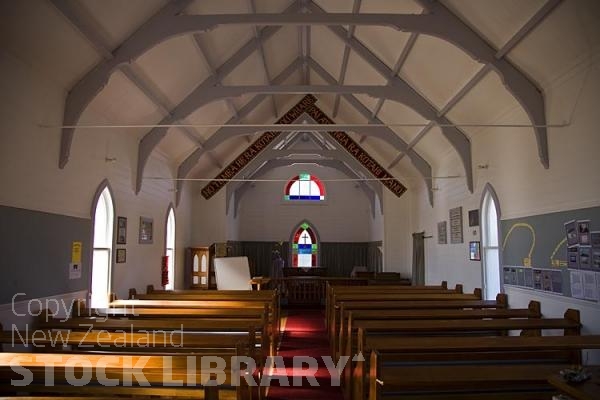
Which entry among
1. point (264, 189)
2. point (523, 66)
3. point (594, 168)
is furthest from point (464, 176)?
point (264, 189)

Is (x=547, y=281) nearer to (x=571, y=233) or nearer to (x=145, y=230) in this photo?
(x=571, y=233)

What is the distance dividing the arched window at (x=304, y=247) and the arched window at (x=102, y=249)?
1000 cm

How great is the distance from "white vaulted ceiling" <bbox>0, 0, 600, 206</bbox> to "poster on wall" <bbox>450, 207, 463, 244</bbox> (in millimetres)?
800

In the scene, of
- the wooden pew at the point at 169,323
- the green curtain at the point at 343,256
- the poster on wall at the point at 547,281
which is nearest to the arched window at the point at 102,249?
the wooden pew at the point at 169,323

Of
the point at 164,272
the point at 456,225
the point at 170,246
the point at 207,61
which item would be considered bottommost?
the point at 164,272

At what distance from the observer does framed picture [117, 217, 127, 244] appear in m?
7.12

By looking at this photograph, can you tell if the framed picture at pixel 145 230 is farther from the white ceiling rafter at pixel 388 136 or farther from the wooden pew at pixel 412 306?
the white ceiling rafter at pixel 388 136

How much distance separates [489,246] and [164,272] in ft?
20.4

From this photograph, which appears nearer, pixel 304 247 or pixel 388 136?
pixel 388 136

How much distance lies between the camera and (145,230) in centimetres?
841

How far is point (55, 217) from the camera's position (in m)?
5.35

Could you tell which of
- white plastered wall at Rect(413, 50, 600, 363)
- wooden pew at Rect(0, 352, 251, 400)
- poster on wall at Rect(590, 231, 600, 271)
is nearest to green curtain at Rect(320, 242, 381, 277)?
white plastered wall at Rect(413, 50, 600, 363)

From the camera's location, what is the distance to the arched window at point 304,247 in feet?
54.5

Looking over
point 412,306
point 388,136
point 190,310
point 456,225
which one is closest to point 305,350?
point 412,306
